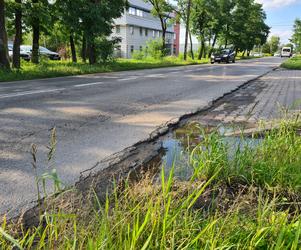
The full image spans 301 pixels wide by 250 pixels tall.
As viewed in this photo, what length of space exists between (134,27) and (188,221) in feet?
192

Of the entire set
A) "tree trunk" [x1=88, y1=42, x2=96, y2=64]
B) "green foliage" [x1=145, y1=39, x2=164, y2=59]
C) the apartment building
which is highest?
the apartment building

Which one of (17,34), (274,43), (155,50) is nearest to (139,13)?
(155,50)

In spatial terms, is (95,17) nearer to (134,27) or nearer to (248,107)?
(248,107)

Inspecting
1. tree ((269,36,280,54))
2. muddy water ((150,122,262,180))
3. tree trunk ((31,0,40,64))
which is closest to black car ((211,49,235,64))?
tree trunk ((31,0,40,64))

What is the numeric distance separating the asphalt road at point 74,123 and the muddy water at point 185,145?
526 millimetres

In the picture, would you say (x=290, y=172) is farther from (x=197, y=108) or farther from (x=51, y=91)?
(x=51, y=91)

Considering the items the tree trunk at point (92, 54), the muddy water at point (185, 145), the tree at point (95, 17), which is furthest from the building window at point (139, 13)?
the muddy water at point (185, 145)

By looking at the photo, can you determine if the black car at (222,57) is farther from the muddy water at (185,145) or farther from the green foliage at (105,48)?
the muddy water at (185,145)

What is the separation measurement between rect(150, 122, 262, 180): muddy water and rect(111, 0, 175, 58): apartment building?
157 feet

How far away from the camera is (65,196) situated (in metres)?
2.85

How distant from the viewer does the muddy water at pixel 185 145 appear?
363cm

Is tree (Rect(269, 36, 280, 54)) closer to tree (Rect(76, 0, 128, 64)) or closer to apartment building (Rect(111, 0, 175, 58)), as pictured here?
apartment building (Rect(111, 0, 175, 58))

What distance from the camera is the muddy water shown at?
363 centimetres

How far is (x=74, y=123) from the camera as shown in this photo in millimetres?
6059
